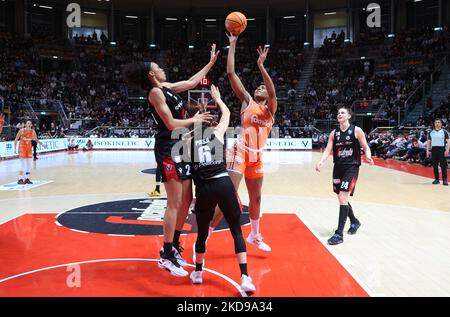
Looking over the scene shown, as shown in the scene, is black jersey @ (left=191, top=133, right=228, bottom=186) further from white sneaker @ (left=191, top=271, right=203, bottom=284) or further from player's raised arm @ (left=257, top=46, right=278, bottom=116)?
player's raised arm @ (left=257, top=46, right=278, bottom=116)

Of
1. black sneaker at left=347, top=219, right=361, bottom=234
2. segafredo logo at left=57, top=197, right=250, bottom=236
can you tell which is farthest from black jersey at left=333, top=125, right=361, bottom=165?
segafredo logo at left=57, top=197, right=250, bottom=236

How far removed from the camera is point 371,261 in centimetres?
479

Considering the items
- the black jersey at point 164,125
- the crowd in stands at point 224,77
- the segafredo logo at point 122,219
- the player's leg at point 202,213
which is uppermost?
the crowd in stands at point 224,77

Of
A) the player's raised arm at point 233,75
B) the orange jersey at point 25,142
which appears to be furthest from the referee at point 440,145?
the orange jersey at point 25,142

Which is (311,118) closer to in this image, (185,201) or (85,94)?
(85,94)

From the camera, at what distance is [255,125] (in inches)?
203

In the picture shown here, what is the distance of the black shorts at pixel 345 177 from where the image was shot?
568cm

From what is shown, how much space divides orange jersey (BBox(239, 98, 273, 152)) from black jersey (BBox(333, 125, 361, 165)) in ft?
4.01

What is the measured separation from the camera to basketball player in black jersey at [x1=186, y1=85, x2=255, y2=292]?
3801mm

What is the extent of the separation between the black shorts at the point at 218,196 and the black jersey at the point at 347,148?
248 centimetres

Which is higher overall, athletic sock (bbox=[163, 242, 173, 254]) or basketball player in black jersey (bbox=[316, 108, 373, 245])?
basketball player in black jersey (bbox=[316, 108, 373, 245])

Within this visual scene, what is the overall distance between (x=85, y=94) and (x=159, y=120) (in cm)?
2970

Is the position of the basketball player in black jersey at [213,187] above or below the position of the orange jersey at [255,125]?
below

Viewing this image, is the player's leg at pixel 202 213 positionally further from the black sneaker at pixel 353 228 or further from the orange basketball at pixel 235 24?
the black sneaker at pixel 353 228
